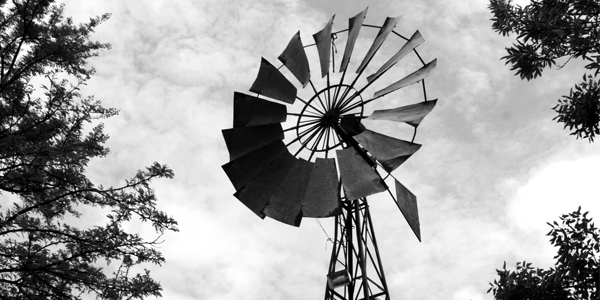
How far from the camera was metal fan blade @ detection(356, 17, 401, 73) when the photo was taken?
8552 mm

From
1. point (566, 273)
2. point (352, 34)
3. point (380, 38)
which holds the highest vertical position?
point (352, 34)

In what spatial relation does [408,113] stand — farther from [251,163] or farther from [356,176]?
[251,163]

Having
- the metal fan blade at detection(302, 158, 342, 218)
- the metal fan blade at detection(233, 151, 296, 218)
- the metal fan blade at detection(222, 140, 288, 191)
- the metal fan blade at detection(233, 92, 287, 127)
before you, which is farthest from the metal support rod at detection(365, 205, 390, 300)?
the metal fan blade at detection(233, 92, 287, 127)

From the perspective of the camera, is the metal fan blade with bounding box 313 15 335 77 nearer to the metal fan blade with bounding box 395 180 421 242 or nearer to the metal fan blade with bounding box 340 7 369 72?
the metal fan blade with bounding box 340 7 369 72

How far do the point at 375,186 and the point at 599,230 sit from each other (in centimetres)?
264

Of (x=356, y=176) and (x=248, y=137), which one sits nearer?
(x=356, y=176)

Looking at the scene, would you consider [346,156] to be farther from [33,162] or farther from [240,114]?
[33,162]

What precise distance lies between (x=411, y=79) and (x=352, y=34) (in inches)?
50.0

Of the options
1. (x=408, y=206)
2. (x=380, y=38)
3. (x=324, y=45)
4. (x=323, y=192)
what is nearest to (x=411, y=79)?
(x=380, y=38)

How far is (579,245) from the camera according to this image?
6.82 m

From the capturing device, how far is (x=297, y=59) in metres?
8.87

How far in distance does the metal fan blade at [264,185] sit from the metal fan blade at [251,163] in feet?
0.22

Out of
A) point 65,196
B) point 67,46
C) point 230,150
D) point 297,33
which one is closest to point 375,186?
point 230,150

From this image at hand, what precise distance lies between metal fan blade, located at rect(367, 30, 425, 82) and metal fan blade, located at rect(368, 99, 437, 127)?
636 mm
